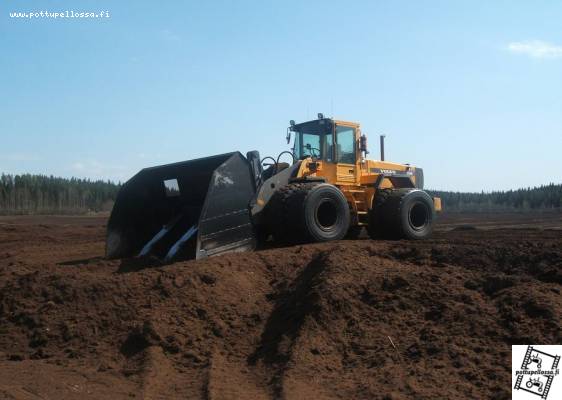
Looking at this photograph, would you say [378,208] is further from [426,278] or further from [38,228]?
[38,228]

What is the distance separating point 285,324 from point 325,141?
5915mm

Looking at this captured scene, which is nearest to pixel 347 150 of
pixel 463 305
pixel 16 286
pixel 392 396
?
pixel 463 305

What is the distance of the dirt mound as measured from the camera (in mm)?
5012

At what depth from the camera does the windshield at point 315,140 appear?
1143 centimetres

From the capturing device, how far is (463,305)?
5.98 metres

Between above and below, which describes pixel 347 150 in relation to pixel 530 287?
above

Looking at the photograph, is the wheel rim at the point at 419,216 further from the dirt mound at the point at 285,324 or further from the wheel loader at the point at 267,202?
the dirt mound at the point at 285,324

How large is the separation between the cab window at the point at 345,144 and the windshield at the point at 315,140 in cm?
17

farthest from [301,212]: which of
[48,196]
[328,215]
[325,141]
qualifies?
[48,196]

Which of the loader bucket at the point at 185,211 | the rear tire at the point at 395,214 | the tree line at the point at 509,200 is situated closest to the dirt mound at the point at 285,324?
the loader bucket at the point at 185,211

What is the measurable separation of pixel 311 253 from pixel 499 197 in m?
51.0

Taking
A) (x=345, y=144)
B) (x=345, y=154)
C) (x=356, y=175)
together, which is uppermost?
(x=345, y=144)

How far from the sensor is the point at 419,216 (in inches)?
481

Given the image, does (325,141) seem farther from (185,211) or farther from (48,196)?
(48,196)
